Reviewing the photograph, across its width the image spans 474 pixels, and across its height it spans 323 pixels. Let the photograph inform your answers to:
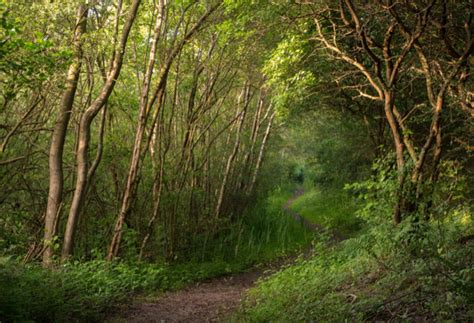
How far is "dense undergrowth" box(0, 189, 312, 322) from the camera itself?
5926 mm

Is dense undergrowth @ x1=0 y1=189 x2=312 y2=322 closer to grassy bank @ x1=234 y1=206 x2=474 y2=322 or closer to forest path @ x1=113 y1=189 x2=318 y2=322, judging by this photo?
forest path @ x1=113 y1=189 x2=318 y2=322

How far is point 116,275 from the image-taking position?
29.3 ft

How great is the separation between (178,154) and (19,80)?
19.6 feet

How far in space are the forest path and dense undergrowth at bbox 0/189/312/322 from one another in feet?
1.17

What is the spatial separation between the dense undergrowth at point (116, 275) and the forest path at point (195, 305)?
1.17 ft

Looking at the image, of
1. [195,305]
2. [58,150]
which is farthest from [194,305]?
[58,150]

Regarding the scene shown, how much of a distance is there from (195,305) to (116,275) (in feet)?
5.33

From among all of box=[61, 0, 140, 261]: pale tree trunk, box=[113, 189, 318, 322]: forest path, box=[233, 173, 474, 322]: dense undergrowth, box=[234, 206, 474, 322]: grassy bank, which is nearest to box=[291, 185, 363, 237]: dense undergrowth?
box=[113, 189, 318, 322]: forest path

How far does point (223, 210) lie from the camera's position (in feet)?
50.1

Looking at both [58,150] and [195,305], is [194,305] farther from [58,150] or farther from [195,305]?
[58,150]

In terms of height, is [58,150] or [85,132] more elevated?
[85,132]

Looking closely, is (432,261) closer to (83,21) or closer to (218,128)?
(83,21)

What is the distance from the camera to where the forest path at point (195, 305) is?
296 inches

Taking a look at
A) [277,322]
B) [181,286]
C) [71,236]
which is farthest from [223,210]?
[277,322]
